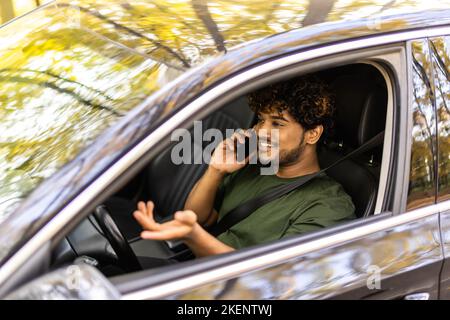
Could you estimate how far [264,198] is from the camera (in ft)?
7.36

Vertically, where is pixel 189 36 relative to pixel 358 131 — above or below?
above

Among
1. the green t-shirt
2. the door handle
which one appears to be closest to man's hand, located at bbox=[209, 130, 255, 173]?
the green t-shirt

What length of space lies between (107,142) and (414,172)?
94 cm

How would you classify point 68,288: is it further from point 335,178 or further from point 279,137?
point 335,178

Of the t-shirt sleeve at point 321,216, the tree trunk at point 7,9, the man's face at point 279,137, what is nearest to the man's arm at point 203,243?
the t-shirt sleeve at point 321,216

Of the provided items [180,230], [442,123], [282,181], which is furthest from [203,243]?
[442,123]

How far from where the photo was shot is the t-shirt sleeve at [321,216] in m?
1.98

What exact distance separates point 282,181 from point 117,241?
0.70 meters

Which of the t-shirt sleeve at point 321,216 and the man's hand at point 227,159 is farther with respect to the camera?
the man's hand at point 227,159

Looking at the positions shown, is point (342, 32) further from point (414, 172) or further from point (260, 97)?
point (260, 97)

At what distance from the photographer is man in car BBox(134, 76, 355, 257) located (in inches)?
81.5

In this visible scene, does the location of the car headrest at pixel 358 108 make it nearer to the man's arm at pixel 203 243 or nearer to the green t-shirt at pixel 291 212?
the green t-shirt at pixel 291 212

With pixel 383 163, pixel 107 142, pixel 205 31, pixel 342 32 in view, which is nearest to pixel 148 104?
pixel 107 142

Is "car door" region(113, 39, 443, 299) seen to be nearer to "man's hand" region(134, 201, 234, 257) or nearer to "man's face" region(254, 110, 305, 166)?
"man's hand" region(134, 201, 234, 257)
